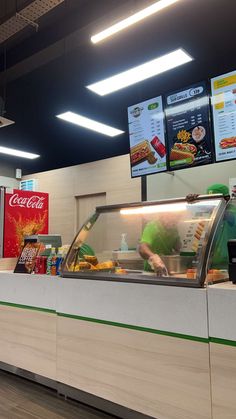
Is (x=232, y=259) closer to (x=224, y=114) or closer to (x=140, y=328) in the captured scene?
(x=140, y=328)

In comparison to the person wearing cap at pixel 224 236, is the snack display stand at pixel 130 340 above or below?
below

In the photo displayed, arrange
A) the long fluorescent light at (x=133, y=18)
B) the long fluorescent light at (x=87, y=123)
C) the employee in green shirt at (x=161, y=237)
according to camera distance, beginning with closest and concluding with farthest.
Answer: the long fluorescent light at (x=133, y=18), the employee in green shirt at (x=161, y=237), the long fluorescent light at (x=87, y=123)

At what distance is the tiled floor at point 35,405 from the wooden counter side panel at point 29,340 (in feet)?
0.43

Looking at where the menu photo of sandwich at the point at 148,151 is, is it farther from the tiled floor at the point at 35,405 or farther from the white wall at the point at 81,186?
the tiled floor at the point at 35,405

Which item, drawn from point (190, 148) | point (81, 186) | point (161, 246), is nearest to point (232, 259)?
point (161, 246)

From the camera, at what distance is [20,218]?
12.0 feet

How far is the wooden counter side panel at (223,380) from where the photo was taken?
1723 mm

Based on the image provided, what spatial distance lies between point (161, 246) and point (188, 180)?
1401mm

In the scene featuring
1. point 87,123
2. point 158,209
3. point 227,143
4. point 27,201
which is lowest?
point 158,209

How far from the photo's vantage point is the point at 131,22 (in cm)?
296

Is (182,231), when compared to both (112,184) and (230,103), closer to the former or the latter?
(230,103)

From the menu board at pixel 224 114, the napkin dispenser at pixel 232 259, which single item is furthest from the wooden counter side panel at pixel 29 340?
the menu board at pixel 224 114

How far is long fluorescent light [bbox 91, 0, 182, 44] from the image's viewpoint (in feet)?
9.09

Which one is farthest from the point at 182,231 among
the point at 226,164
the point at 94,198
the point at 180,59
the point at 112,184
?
the point at 94,198
